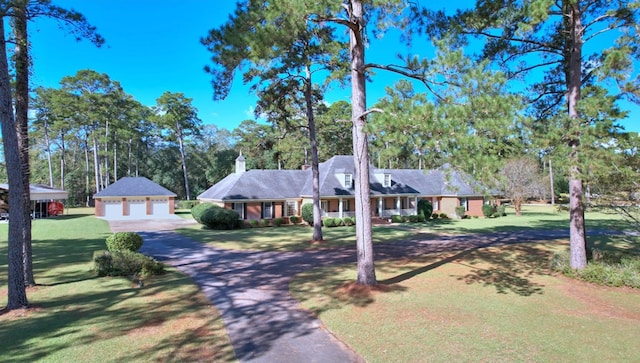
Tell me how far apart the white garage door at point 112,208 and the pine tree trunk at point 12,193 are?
2927 cm

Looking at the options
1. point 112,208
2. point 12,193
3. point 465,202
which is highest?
point 12,193

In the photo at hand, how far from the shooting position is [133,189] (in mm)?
35719

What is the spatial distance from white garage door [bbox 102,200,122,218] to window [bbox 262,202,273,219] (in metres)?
15.4

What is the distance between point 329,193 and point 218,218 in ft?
28.8

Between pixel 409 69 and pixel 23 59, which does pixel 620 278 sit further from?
pixel 23 59

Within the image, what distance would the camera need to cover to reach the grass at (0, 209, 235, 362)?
5.75 metres

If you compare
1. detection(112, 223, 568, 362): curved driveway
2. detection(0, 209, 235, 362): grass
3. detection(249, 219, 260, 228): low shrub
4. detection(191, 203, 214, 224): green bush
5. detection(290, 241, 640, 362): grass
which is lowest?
detection(290, 241, 640, 362): grass

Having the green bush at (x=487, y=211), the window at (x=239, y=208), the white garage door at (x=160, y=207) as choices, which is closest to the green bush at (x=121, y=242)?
the window at (x=239, y=208)

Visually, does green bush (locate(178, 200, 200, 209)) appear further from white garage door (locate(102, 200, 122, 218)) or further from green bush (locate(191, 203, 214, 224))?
green bush (locate(191, 203, 214, 224))

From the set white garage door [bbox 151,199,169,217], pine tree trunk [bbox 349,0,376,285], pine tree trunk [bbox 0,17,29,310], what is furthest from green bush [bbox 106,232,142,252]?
white garage door [bbox 151,199,169,217]

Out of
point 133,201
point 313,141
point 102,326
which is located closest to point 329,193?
point 313,141

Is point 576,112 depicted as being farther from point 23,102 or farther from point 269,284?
point 23,102

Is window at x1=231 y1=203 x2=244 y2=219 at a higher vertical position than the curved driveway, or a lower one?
higher

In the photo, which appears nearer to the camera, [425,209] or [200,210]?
[200,210]
